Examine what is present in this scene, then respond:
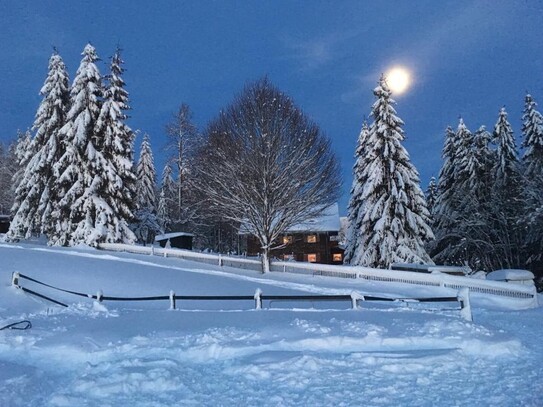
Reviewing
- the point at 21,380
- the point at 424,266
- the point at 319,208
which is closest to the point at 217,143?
the point at 319,208

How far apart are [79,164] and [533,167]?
3159 cm

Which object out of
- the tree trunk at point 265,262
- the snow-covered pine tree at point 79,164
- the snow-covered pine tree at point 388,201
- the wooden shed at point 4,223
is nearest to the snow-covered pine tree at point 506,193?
the snow-covered pine tree at point 388,201

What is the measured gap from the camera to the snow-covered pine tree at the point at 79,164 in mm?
26938

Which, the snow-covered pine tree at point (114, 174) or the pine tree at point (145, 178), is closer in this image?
the snow-covered pine tree at point (114, 174)

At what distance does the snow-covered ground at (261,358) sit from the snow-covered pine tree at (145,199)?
29146 millimetres

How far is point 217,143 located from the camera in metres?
23.0

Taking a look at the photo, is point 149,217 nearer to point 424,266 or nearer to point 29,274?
point 29,274

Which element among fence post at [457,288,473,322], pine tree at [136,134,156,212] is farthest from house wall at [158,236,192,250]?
fence post at [457,288,473,322]

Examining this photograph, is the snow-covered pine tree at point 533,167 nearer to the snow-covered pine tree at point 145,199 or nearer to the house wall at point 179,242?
the house wall at point 179,242

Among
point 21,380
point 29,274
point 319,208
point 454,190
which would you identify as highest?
point 454,190

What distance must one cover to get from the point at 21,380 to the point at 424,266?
1958 centimetres

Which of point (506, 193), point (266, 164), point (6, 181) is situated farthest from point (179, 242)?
point (6, 181)

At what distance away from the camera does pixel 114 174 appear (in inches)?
1103

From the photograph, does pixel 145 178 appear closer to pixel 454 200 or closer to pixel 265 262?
pixel 265 262
